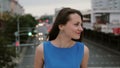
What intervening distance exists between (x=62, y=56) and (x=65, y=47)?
10 cm

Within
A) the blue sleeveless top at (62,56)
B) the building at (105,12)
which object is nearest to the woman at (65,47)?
the blue sleeveless top at (62,56)

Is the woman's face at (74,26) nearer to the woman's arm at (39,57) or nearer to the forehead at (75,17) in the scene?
the forehead at (75,17)

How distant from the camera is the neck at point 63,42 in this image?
3.32 metres

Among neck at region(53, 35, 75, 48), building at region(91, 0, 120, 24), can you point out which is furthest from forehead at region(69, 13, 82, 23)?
building at region(91, 0, 120, 24)

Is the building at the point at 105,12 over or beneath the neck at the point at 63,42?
beneath

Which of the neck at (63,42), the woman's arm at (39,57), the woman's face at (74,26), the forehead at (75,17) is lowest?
the woman's arm at (39,57)

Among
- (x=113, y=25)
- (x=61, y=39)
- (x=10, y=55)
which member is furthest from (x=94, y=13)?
(x=61, y=39)

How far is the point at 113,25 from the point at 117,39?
1612 inches

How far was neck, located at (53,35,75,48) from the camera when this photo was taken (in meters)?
3.32

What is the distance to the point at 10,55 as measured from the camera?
3847 cm

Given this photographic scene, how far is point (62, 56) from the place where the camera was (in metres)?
3.23

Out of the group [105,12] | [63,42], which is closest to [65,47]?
[63,42]

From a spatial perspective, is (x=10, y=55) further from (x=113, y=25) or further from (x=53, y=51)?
(x=113, y=25)

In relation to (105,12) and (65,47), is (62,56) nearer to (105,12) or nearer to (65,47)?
(65,47)
